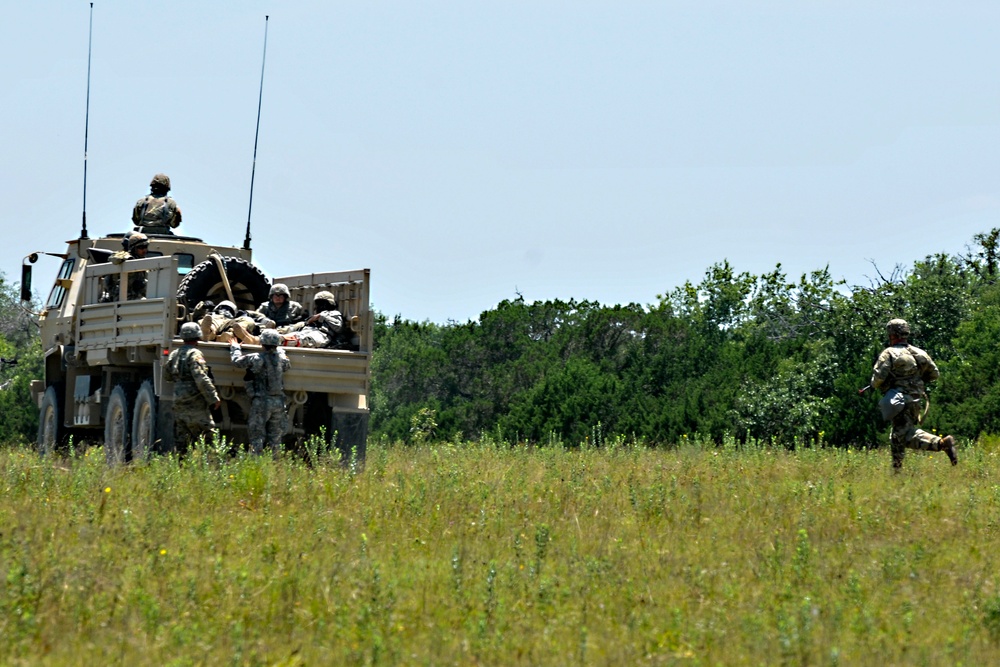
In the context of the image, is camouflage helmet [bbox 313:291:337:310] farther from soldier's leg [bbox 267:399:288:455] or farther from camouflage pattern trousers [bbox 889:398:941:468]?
camouflage pattern trousers [bbox 889:398:941:468]

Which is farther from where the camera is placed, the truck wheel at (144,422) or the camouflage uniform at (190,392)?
the truck wheel at (144,422)

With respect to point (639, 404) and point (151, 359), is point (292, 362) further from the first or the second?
point (639, 404)

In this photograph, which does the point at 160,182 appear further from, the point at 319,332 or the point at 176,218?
the point at 319,332

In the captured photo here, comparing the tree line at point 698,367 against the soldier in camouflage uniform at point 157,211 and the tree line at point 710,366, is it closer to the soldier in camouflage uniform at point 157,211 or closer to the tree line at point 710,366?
the tree line at point 710,366

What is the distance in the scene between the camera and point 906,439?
15.8 metres

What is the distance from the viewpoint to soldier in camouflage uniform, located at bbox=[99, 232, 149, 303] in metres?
17.6

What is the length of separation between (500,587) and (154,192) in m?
11.0

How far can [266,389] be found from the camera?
621 inches

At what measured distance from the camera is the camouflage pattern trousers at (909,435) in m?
15.7

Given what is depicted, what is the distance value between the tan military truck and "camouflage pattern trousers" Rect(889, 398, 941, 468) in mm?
5361

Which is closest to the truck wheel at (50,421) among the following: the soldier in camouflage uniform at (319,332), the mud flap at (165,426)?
the mud flap at (165,426)

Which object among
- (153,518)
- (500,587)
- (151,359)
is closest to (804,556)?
(500,587)

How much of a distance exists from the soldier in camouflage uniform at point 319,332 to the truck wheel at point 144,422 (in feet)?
4.87

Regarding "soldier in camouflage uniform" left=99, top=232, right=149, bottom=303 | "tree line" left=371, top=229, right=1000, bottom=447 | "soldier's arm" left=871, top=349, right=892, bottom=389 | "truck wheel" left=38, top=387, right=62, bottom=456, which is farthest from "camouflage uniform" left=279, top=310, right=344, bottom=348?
"tree line" left=371, top=229, right=1000, bottom=447
